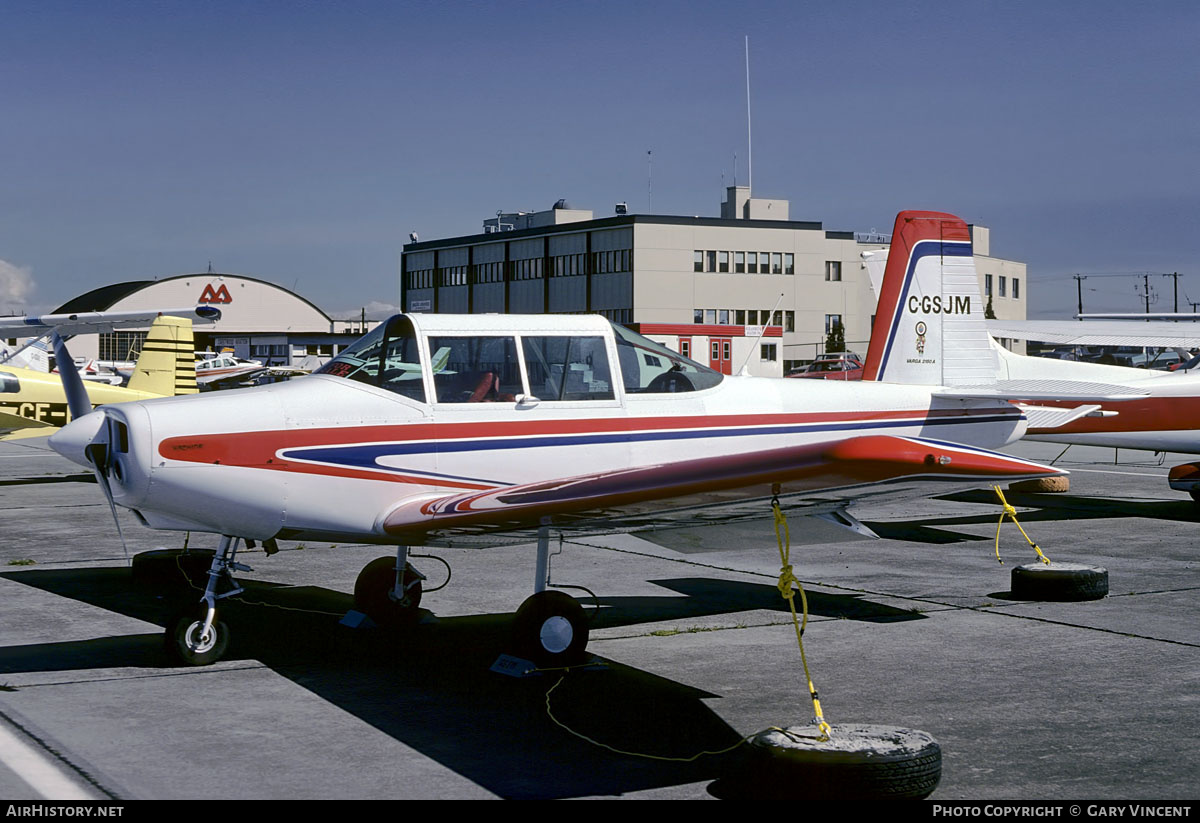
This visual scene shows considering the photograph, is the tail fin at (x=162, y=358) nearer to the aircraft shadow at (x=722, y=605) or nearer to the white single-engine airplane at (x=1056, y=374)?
the white single-engine airplane at (x=1056, y=374)

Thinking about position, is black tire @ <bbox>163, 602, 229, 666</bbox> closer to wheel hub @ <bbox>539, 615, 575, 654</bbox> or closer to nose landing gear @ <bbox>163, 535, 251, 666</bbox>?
nose landing gear @ <bbox>163, 535, 251, 666</bbox>

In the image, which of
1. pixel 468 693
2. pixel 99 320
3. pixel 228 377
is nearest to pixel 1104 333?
pixel 468 693

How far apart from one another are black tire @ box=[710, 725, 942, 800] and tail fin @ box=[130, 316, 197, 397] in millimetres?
19037

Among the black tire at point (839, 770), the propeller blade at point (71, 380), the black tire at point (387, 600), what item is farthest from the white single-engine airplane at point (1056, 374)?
the propeller blade at point (71, 380)

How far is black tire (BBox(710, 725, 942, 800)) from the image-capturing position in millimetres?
4730

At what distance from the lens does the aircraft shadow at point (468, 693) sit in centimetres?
533

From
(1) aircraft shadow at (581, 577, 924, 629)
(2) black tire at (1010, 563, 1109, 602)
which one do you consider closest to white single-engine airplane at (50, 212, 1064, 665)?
(1) aircraft shadow at (581, 577, 924, 629)

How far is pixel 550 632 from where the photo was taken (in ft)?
23.5

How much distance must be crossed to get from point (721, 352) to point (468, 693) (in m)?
44.6

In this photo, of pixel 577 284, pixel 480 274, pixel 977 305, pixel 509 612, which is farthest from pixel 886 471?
pixel 480 274

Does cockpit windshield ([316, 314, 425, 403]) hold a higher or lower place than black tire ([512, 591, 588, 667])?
higher

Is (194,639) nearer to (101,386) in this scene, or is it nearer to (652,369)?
(652,369)

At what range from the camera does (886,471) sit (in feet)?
15.5

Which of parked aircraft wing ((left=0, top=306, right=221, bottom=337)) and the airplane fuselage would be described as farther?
parked aircraft wing ((left=0, top=306, right=221, bottom=337))
